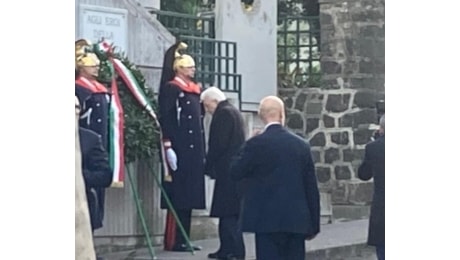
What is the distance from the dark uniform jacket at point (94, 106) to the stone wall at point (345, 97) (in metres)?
5.86

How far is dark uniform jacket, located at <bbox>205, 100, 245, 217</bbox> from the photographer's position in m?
11.9

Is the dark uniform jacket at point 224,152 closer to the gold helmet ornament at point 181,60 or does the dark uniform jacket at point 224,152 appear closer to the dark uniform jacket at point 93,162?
the gold helmet ornament at point 181,60

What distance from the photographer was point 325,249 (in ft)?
43.1

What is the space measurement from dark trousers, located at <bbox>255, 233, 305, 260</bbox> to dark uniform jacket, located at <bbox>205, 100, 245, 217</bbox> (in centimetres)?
225

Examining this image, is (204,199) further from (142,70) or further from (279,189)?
(279,189)

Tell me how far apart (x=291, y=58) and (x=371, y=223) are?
26.2 feet

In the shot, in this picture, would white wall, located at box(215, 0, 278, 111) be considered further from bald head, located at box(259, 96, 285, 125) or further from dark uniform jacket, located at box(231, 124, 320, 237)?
dark uniform jacket, located at box(231, 124, 320, 237)

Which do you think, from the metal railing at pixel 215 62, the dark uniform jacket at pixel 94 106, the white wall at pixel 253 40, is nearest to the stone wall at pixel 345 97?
the white wall at pixel 253 40

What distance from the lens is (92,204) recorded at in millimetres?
9422

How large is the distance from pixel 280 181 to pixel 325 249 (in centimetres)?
374

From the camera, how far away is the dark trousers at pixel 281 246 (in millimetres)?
9648

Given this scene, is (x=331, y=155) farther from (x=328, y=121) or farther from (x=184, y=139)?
(x=184, y=139)
